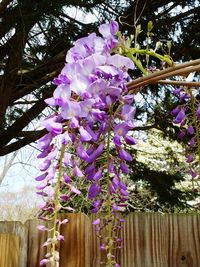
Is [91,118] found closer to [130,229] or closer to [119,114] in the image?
[119,114]

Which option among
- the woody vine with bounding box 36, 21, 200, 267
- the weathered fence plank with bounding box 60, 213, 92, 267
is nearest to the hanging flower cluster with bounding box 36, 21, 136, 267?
the woody vine with bounding box 36, 21, 200, 267

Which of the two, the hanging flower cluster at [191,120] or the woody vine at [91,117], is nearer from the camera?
the woody vine at [91,117]

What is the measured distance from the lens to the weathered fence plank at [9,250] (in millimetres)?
1336

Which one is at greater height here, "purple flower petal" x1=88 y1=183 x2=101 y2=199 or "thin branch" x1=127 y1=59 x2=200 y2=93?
"thin branch" x1=127 y1=59 x2=200 y2=93

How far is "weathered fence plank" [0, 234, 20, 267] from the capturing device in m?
1.34

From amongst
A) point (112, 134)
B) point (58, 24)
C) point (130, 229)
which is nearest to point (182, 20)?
point (58, 24)

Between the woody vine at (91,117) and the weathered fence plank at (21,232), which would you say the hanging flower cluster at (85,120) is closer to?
the woody vine at (91,117)

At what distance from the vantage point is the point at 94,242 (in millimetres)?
1354

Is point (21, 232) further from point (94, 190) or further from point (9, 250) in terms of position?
point (94, 190)

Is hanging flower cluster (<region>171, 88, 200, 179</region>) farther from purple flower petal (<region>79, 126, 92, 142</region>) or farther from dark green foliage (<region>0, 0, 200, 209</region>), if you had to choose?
dark green foliage (<region>0, 0, 200, 209</region>)

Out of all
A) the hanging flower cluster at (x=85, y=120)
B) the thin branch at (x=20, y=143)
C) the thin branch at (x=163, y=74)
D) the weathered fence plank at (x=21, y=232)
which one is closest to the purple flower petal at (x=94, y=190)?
the hanging flower cluster at (x=85, y=120)

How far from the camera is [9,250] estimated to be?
1.35 m

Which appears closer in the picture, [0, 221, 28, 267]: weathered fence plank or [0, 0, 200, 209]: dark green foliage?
[0, 221, 28, 267]: weathered fence plank

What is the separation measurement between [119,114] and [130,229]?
86cm
